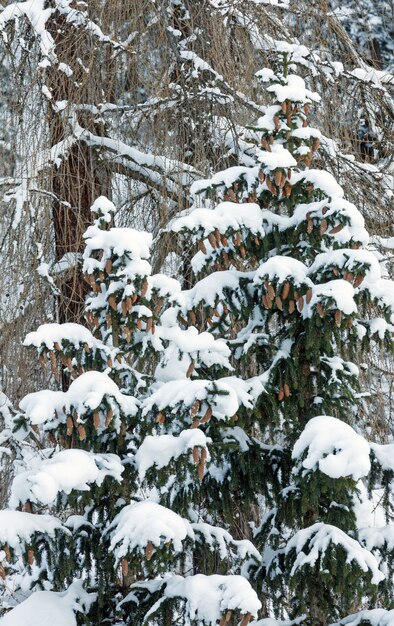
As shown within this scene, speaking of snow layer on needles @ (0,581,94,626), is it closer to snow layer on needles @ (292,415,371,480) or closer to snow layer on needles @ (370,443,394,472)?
snow layer on needles @ (292,415,371,480)

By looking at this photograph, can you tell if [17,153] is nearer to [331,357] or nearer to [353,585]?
[331,357]

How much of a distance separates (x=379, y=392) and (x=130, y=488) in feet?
4.59

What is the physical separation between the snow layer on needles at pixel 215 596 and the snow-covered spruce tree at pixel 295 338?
1.01 ft

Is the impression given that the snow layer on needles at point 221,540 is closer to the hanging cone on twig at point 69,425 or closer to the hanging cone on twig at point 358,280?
the hanging cone on twig at point 69,425

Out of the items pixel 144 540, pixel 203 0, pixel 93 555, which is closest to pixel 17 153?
pixel 203 0

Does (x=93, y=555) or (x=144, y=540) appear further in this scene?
(x=93, y=555)

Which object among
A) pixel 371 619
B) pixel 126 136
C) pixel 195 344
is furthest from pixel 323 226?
pixel 126 136

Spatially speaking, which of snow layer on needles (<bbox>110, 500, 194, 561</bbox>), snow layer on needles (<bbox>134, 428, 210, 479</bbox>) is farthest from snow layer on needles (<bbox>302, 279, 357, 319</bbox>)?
snow layer on needles (<bbox>110, 500, 194, 561</bbox>)

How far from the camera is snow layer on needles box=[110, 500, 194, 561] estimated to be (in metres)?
2.61

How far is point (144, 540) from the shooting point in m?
2.61

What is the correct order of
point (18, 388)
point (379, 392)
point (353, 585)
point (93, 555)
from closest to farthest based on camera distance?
point (353, 585)
point (93, 555)
point (379, 392)
point (18, 388)

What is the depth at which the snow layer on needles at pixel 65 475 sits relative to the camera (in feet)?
8.75

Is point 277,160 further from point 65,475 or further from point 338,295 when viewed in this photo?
point 65,475

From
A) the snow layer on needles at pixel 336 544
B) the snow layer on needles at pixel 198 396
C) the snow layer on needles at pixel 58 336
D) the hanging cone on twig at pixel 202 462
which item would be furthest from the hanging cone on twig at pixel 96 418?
the snow layer on needles at pixel 336 544
